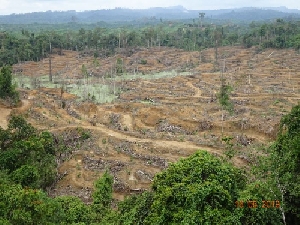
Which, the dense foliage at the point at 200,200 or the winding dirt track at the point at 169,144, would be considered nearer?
the dense foliage at the point at 200,200

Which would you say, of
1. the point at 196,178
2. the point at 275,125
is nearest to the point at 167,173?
the point at 196,178

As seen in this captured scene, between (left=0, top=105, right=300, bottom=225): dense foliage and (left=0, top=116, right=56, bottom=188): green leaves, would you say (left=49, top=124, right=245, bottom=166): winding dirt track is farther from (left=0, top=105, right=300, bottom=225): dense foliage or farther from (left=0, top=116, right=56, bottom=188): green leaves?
(left=0, top=105, right=300, bottom=225): dense foliage

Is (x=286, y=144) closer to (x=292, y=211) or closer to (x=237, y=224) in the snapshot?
(x=292, y=211)

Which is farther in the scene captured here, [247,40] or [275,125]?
[247,40]

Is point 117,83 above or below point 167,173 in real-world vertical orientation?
below

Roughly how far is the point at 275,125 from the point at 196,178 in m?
19.9

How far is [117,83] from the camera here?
172ft

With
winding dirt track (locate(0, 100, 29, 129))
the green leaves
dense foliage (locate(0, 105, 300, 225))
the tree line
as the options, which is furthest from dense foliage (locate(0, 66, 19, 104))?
the tree line
